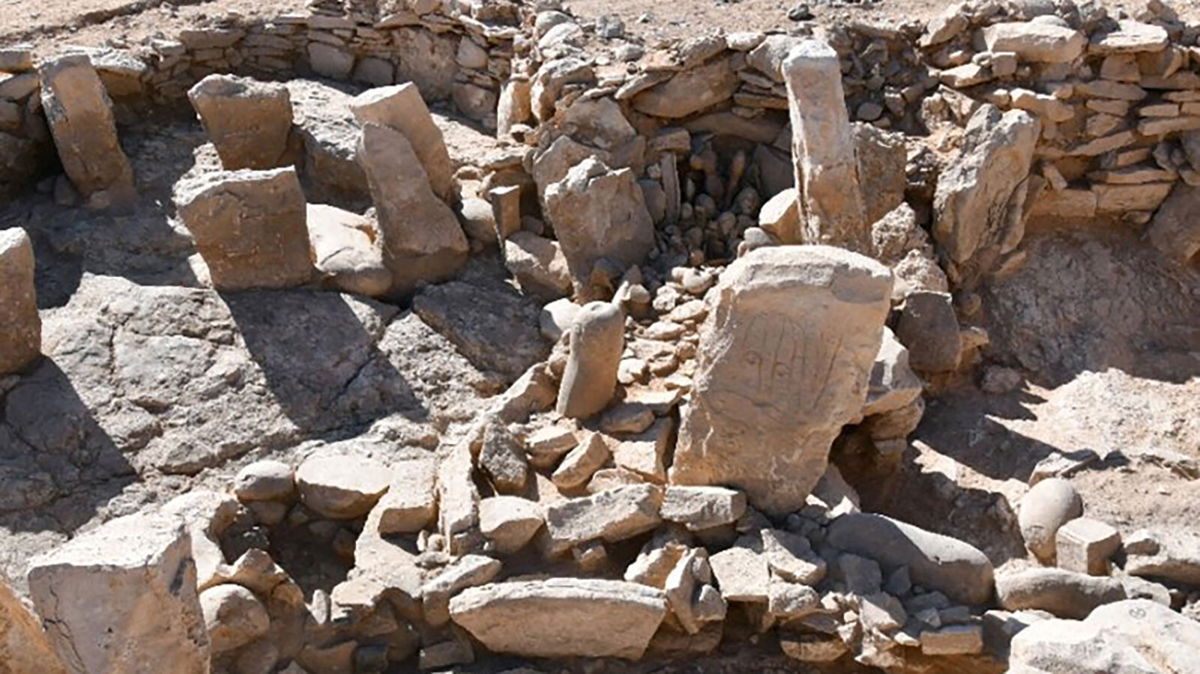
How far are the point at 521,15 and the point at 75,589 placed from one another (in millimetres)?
6111

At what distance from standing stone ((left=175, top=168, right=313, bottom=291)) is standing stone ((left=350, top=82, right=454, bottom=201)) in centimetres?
64

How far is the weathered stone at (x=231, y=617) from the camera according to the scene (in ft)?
16.9

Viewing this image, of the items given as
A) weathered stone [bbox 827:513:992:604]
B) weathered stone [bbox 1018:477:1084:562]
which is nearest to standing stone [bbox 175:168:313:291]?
weathered stone [bbox 827:513:992:604]

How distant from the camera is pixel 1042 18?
7.88 meters

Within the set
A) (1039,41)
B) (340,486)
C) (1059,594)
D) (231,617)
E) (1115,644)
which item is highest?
(1039,41)

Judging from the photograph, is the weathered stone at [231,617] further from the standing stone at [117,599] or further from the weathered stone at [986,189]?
the weathered stone at [986,189]

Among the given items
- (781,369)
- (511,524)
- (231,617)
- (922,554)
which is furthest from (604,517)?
(231,617)

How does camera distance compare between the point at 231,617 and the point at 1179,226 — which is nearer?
the point at 231,617

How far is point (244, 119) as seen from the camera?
8.55 m

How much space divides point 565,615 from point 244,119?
4.71 meters

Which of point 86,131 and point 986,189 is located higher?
point 86,131

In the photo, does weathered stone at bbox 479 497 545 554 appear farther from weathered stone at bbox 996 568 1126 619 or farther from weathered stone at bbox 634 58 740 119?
weathered stone at bbox 634 58 740 119

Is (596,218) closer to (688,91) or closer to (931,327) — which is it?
(688,91)

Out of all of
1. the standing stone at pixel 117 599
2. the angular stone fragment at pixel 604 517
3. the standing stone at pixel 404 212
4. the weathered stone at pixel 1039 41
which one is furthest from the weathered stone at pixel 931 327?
the standing stone at pixel 117 599
